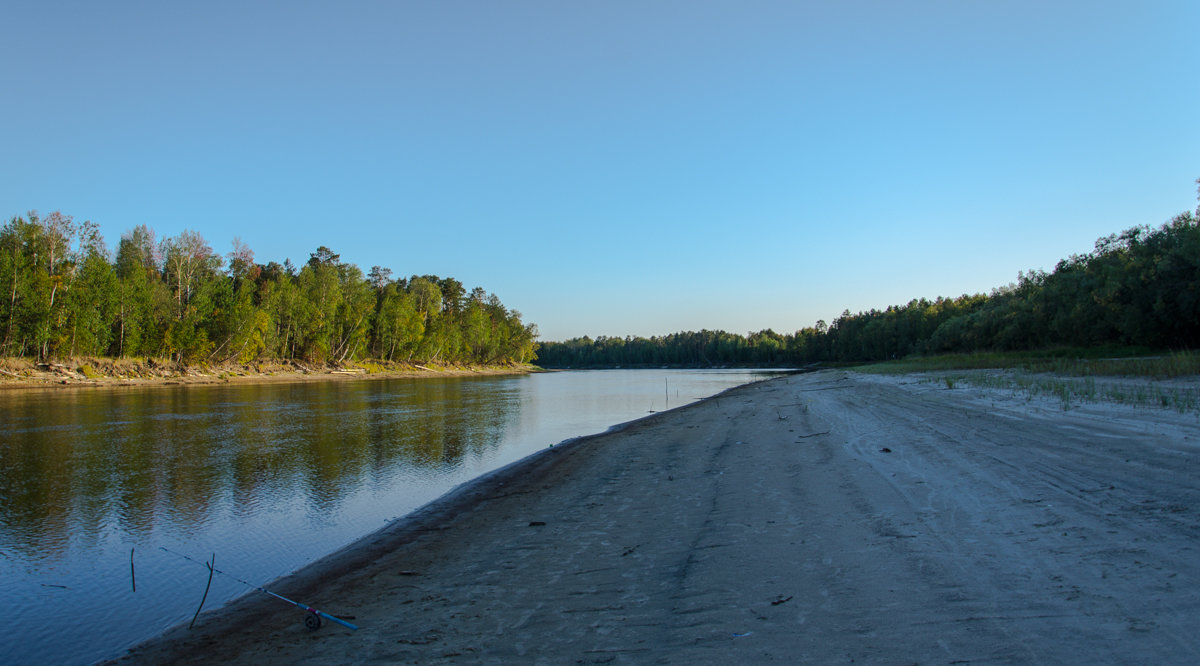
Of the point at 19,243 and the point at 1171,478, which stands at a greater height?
the point at 19,243

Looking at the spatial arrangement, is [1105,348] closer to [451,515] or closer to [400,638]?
[451,515]

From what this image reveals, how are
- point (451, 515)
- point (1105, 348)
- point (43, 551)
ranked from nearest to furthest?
1. point (43, 551)
2. point (451, 515)
3. point (1105, 348)

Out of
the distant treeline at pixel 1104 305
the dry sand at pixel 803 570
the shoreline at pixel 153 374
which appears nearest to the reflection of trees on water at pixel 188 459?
the dry sand at pixel 803 570

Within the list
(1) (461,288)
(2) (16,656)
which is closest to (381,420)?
(2) (16,656)

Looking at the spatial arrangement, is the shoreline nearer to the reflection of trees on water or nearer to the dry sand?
the reflection of trees on water

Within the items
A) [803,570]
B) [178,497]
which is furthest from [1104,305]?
[178,497]

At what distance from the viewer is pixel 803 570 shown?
5484mm

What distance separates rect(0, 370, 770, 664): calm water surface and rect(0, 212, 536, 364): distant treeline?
2994cm

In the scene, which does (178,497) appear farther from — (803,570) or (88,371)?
(88,371)

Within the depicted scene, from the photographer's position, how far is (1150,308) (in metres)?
38.4

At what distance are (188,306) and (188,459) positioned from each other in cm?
5749

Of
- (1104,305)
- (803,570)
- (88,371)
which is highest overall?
(1104,305)

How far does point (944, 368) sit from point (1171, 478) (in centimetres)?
3577

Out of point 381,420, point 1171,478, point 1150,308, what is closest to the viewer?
point 1171,478
